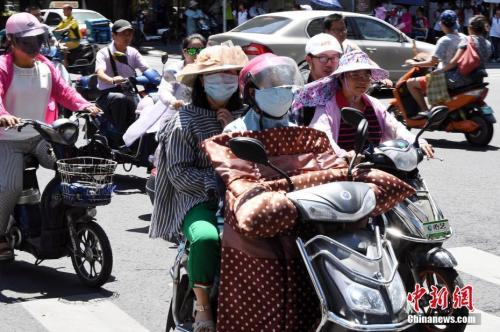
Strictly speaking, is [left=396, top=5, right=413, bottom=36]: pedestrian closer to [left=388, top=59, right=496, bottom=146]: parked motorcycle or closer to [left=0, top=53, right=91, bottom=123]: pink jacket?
[left=388, top=59, right=496, bottom=146]: parked motorcycle

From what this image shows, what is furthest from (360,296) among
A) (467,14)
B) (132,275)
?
(467,14)

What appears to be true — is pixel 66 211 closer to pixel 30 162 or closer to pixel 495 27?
pixel 30 162

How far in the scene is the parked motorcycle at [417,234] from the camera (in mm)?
5102

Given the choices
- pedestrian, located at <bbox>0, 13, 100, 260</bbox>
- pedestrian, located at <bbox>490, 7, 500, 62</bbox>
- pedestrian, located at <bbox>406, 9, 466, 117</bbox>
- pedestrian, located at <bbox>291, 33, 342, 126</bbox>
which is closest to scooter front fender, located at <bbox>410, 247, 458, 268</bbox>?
pedestrian, located at <bbox>291, 33, 342, 126</bbox>

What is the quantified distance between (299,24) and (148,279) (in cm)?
1196

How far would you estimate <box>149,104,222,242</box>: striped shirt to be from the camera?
4770 millimetres

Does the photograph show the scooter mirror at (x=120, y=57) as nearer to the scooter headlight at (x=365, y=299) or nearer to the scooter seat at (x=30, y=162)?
the scooter seat at (x=30, y=162)

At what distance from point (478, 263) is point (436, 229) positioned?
215cm

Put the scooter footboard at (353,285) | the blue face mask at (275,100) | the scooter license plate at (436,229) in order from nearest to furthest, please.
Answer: the scooter footboard at (353,285) < the blue face mask at (275,100) < the scooter license plate at (436,229)

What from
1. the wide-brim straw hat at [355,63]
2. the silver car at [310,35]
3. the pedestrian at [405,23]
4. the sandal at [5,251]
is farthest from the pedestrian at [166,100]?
the pedestrian at [405,23]

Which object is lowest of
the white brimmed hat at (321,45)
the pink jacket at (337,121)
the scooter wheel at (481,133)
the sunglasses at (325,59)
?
the scooter wheel at (481,133)

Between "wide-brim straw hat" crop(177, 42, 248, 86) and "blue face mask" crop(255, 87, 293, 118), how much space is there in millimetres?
648

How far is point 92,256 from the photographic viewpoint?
6.56m

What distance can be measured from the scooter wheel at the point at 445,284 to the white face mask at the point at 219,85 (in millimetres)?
1414
